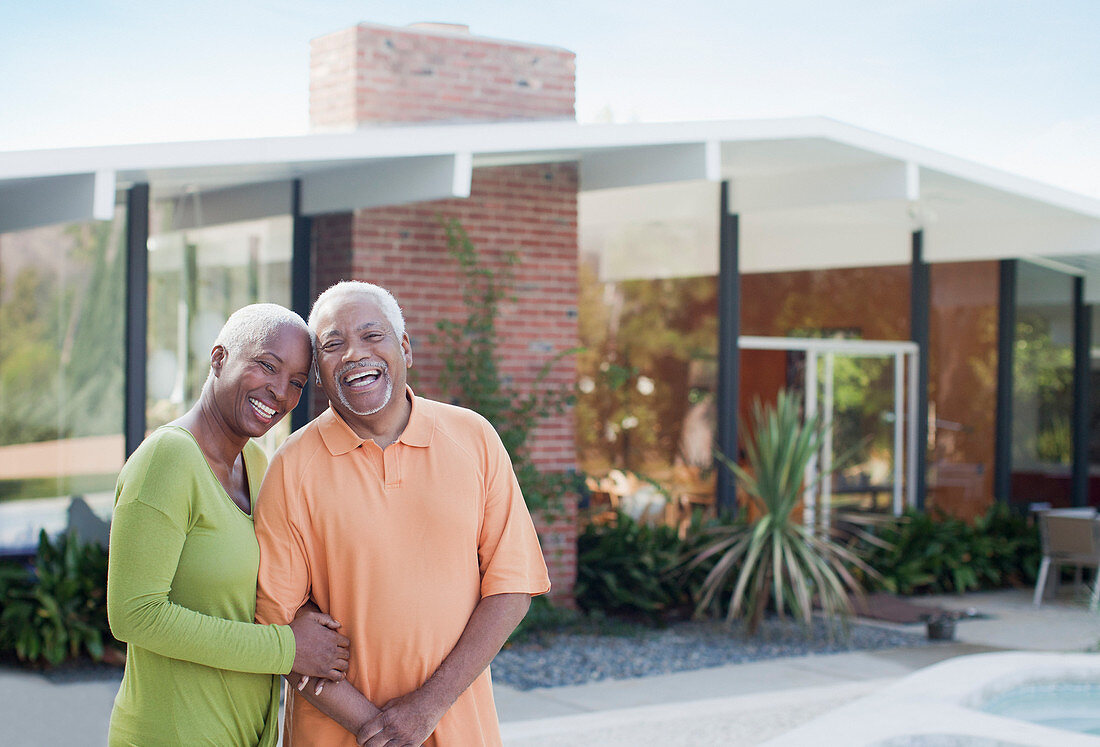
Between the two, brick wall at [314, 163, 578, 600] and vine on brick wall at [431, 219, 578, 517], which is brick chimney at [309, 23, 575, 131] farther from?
vine on brick wall at [431, 219, 578, 517]

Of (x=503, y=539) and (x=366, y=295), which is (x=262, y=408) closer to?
(x=366, y=295)

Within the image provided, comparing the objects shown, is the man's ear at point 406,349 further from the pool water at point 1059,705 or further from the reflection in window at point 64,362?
the reflection in window at point 64,362

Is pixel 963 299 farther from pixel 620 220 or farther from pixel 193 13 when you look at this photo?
pixel 193 13

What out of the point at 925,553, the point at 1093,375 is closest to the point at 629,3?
the point at 1093,375

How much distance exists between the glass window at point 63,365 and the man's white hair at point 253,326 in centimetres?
517

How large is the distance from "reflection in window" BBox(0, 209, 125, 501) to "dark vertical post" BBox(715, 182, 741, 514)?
4.64m

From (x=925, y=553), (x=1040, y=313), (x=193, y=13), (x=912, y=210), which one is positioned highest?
(x=193, y=13)

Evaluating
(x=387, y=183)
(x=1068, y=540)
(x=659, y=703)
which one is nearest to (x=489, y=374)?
(x=387, y=183)

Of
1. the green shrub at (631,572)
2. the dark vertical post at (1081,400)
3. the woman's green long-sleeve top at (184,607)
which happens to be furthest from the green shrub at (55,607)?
the dark vertical post at (1081,400)

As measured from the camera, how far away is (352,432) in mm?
2365

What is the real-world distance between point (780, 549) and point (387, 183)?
3.46 metres

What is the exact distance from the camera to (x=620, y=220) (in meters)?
9.48

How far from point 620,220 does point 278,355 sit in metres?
7.37

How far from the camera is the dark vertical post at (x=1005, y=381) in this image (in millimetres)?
11453
